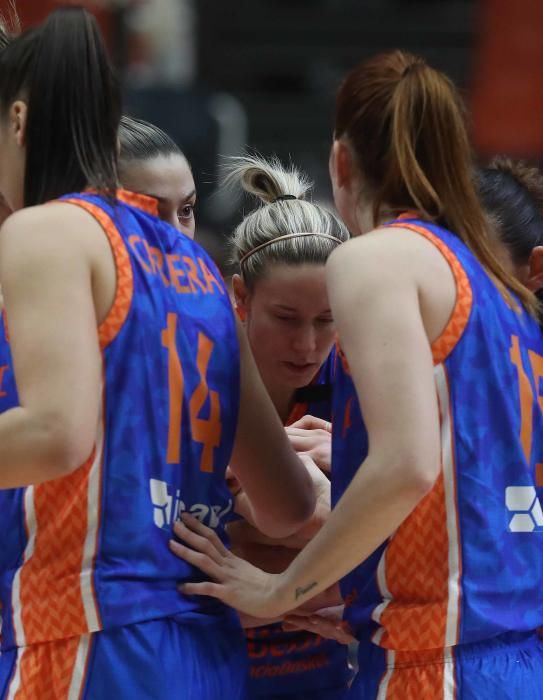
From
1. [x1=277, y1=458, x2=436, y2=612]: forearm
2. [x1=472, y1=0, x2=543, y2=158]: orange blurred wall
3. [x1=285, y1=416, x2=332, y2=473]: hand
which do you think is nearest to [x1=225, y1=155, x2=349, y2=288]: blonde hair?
[x1=285, y1=416, x2=332, y2=473]: hand

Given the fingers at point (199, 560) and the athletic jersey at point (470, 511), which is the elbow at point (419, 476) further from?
the fingers at point (199, 560)

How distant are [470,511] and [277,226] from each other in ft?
4.34

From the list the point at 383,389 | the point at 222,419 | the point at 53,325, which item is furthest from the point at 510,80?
the point at 53,325

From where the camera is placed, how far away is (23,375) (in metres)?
2.16

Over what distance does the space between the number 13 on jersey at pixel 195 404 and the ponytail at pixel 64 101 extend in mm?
299

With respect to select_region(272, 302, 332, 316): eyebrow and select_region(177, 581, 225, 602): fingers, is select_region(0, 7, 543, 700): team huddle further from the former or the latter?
select_region(272, 302, 332, 316): eyebrow

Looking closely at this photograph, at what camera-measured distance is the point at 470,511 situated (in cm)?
235

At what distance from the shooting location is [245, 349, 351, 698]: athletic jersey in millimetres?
3275

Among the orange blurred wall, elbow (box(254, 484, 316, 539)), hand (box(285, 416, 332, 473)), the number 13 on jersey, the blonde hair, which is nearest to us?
A: the number 13 on jersey

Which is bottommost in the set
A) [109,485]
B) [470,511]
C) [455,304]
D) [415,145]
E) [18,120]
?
[470,511]

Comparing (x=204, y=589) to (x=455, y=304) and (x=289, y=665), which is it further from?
(x=289, y=665)

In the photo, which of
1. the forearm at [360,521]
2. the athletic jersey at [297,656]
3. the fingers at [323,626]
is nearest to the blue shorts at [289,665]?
the athletic jersey at [297,656]

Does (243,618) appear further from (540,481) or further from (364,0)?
(364,0)

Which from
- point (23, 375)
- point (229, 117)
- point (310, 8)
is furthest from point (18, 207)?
point (310, 8)
